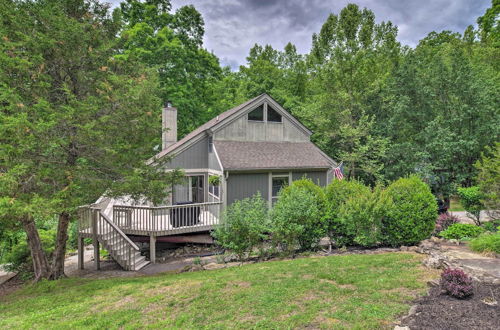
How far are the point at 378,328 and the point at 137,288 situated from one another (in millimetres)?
5445

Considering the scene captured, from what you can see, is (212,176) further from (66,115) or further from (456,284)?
(456,284)

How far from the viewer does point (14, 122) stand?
547cm

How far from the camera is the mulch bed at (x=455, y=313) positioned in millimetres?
3496

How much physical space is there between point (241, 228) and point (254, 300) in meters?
3.38

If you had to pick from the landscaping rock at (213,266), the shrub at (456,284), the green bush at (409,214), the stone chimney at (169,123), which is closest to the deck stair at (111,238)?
the landscaping rock at (213,266)

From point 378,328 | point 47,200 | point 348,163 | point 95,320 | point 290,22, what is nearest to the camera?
point 378,328

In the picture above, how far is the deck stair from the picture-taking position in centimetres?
979

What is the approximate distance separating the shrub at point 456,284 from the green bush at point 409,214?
3.98 meters

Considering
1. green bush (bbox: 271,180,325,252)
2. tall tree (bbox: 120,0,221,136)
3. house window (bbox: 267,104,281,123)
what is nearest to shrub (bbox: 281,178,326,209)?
green bush (bbox: 271,180,325,252)

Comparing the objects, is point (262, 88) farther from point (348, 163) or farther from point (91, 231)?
point (91, 231)

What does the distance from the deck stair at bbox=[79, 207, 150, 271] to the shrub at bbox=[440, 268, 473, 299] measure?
9.46 meters

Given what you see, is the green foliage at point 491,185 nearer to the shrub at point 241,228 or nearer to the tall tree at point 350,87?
the tall tree at point 350,87

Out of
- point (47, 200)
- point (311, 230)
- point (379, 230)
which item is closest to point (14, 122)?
point (47, 200)

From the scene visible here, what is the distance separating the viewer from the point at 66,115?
6.21m
